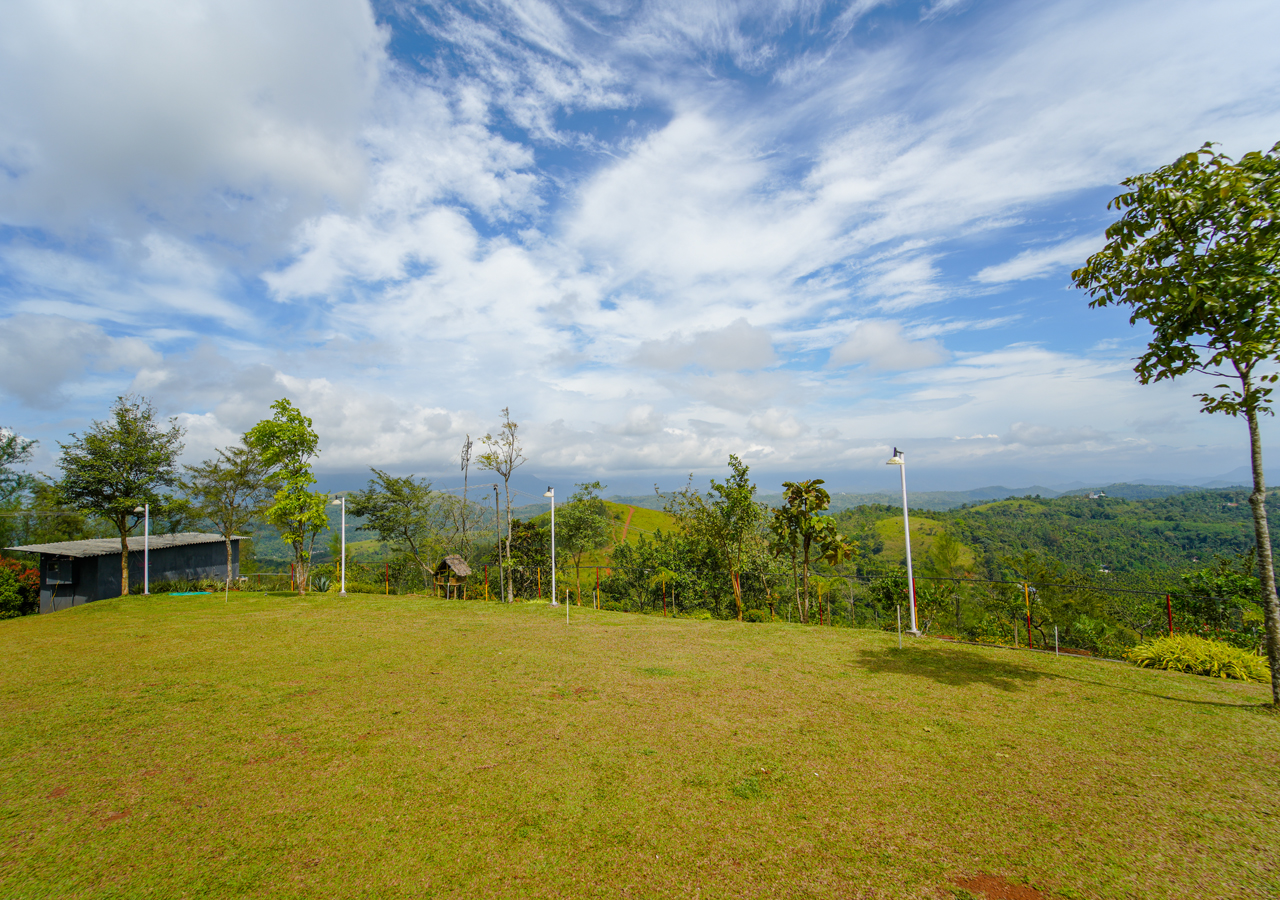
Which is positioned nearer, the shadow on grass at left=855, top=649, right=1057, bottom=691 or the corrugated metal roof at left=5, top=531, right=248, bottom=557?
the shadow on grass at left=855, top=649, right=1057, bottom=691

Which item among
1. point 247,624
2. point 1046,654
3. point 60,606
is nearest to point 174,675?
point 247,624

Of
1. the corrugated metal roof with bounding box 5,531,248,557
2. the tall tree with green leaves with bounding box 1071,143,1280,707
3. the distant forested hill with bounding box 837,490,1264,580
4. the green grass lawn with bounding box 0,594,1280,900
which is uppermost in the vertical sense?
the tall tree with green leaves with bounding box 1071,143,1280,707

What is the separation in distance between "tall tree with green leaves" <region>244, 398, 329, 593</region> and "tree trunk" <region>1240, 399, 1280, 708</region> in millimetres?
22526

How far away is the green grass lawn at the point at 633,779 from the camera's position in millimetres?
3381

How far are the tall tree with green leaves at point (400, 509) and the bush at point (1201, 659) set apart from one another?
29387mm

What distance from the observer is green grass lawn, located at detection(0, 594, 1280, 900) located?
11.1ft

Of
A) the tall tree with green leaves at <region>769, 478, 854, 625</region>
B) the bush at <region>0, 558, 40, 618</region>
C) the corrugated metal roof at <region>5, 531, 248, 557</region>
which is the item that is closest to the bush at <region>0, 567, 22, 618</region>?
the bush at <region>0, 558, 40, 618</region>

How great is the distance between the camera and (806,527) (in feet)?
47.0

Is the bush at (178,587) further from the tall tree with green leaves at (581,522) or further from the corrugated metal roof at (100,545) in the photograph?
the tall tree with green leaves at (581,522)

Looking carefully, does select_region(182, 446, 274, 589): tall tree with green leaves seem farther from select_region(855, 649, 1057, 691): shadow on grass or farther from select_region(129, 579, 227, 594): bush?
select_region(855, 649, 1057, 691): shadow on grass

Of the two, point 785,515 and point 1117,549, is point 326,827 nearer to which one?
point 785,515

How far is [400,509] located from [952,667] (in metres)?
28.1

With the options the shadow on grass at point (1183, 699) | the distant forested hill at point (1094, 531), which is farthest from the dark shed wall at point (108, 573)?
the distant forested hill at point (1094, 531)

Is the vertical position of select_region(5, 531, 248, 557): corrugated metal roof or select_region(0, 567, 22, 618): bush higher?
select_region(5, 531, 248, 557): corrugated metal roof
